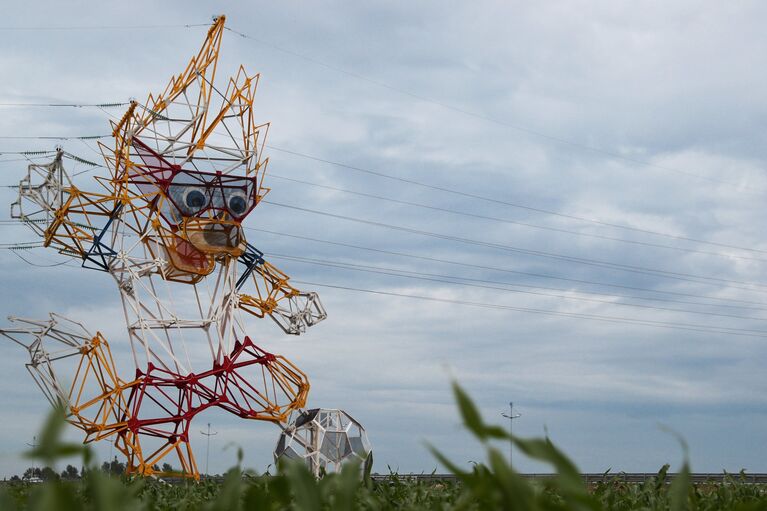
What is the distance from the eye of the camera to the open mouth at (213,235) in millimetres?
30266

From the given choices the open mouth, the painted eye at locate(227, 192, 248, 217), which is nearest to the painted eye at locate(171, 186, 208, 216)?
the open mouth

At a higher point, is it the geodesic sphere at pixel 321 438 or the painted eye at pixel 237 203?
the painted eye at pixel 237 203

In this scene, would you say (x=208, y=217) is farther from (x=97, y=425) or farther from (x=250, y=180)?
(x=97, y=425)

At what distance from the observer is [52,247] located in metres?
30.2

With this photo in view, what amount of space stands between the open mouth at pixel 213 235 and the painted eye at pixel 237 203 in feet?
1.32

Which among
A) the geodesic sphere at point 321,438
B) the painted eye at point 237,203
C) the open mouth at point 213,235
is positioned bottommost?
the geodesic sphere at point 321,438

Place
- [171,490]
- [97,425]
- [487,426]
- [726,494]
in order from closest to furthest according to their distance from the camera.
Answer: [487,426] < [726,494] < [171,490] < [97,425]

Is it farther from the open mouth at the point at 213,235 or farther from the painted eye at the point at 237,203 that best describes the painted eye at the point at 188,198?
the painted eye at the point at 237,203

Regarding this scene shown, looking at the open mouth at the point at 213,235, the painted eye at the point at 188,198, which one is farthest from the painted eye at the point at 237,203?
the painted eye at the point at 188,198

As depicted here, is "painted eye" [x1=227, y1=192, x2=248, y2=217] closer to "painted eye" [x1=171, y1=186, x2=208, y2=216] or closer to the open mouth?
the open mouth

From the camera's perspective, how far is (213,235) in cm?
3067

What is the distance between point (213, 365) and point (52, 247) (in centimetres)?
607

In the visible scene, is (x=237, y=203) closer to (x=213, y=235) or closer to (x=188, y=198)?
(x=213, y=235)

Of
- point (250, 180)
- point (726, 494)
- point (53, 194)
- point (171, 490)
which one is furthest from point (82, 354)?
point (726, 494)
